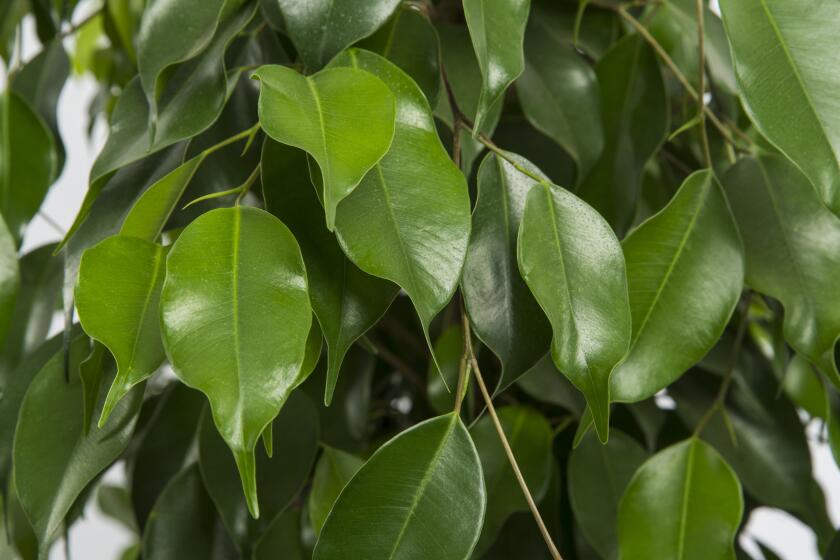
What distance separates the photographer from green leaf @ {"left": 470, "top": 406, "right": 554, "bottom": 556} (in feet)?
1.49

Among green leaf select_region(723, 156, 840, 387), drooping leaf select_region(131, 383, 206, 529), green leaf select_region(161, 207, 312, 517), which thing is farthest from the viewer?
drooping leaf select_region(131, 383, 206, 529)

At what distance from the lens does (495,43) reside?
1.10 feet

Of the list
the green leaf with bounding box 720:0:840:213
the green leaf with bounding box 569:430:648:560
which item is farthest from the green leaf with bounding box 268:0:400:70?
the green leaf with bounding box 569:430:648:560

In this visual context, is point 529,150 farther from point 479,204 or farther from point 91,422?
point 91,422

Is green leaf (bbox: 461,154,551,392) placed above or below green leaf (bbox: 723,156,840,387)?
above

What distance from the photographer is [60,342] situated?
45 cm

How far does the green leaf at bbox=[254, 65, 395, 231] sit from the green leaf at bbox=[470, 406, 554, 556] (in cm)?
20

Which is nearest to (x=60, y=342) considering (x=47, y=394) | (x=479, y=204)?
(x=47, y=394)

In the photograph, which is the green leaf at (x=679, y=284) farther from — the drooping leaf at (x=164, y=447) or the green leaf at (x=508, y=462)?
the drooping leaf at (x=164, y=447)

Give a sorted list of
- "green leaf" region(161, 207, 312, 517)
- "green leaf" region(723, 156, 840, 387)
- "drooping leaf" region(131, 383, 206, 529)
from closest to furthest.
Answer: "green leaf" region(161, 207, 312, 517) → "green leaf" region(723, 156, 840, 387) → "drooping leaf" region(131, 383, 206, 529)

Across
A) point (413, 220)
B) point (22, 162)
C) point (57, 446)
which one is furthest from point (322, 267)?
point (22, 162)

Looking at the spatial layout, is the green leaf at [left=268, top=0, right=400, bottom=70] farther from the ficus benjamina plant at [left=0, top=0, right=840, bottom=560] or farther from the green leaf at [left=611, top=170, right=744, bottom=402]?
the green leaf at [left=611, top=170, right=744, bottom=402]

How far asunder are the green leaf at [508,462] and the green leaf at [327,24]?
21 cm

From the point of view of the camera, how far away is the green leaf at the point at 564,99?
0.46m
